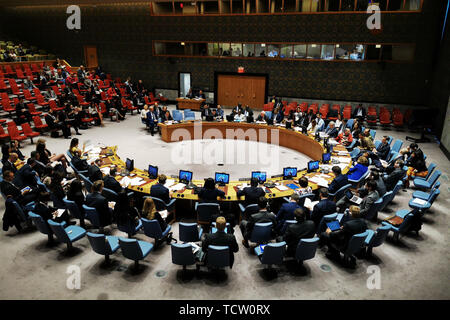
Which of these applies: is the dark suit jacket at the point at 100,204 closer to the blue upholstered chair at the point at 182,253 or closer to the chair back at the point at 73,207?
the chair back at the point at 73,207

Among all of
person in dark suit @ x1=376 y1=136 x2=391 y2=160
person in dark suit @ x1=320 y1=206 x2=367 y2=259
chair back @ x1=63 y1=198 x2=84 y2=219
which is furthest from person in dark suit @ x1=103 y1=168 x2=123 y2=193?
person in dark suit @ x1=376 y1=136 x2=391 y2=160

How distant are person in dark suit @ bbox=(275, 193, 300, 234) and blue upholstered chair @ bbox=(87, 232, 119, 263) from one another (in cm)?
314

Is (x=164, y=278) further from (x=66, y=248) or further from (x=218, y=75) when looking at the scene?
(x=218, y=75)

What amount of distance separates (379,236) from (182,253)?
3696 millimetres

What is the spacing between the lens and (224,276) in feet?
18.2

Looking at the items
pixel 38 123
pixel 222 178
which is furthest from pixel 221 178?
pixel 38 123

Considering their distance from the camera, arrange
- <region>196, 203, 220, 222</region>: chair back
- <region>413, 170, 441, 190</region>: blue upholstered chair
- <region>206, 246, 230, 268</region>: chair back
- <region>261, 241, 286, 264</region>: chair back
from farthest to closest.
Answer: <region>413, 170, 441, 190</region>: blue upholstered chair, <region>196, 203, 220, 222</region>: chair back, <region>261, 241, 286, 264</region>: chair back, <region>206, 246, 230, 268</region>: chair back

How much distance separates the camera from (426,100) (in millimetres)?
16219

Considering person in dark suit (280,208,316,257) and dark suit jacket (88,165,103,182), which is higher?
dark suit jacket (88,165,103,182)

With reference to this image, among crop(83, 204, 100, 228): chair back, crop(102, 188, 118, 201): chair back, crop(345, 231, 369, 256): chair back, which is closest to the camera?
crop(345, 231, 369, 256): chair back

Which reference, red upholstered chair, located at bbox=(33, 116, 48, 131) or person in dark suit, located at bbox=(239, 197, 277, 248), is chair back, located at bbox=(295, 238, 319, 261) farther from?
red upholstered chair, located at bbox=(33, 116, 48, 131)

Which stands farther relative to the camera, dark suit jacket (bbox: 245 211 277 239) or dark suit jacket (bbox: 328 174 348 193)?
dark suit jacket (bbox: 328 174 348 193)

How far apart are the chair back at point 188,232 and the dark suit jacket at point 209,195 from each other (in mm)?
1110

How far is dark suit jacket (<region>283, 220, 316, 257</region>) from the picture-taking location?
5.58m
